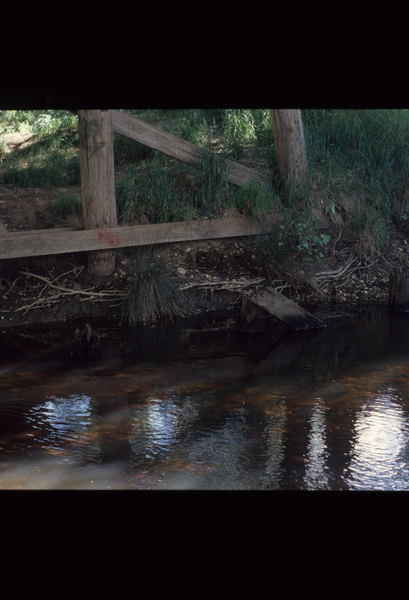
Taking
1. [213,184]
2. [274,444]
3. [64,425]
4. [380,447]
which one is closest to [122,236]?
[213,184]

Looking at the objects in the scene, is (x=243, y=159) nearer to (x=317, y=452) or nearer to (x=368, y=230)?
(x=368, y=230)

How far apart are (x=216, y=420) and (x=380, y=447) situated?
4.21 ft

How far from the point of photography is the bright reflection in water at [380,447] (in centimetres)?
467

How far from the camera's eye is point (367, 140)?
10602 millimetres

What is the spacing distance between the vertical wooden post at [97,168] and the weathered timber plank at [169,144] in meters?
0.32

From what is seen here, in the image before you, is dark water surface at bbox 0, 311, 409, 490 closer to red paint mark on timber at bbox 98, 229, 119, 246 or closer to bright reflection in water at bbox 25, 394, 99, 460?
bright reflection in water at bbox 25, 394, 99, 460

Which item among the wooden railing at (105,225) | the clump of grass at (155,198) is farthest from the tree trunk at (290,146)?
the clump of grass at (155,198)

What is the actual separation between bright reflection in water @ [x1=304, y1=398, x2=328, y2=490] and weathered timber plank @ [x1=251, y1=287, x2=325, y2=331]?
2.05 metres

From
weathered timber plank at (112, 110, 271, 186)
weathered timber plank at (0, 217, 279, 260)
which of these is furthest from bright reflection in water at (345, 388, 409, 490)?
weathered timber plank at (112, 110, 271, 186)
